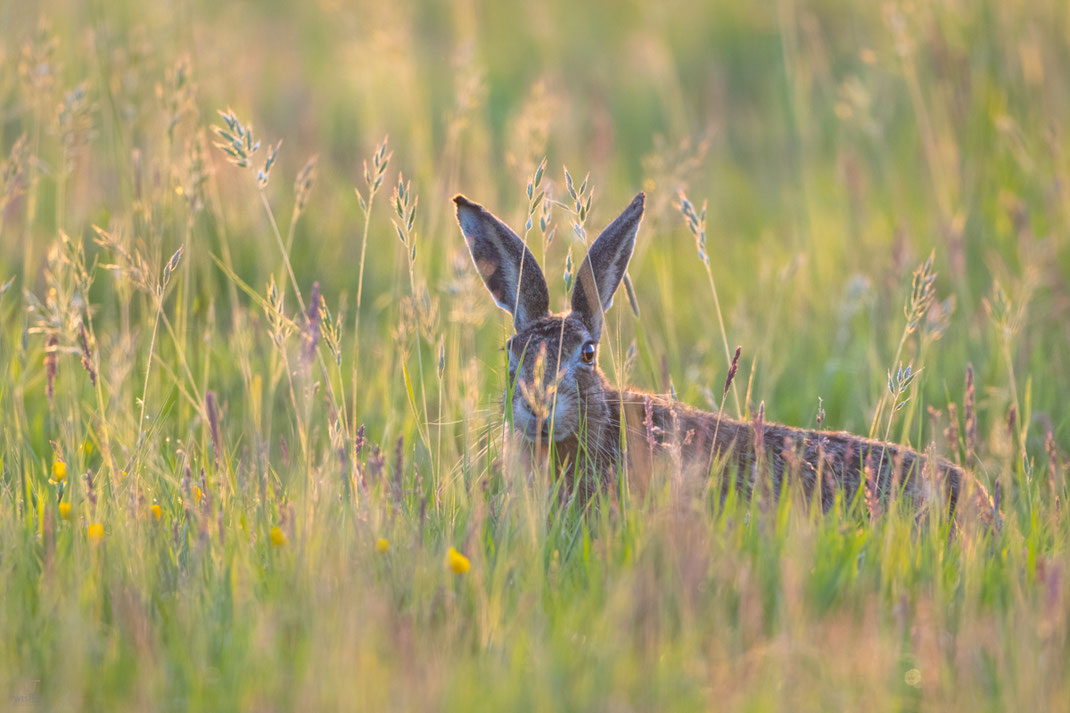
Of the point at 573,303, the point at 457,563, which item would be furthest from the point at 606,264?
the point at 457,563

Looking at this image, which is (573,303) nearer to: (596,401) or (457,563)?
(596,401)

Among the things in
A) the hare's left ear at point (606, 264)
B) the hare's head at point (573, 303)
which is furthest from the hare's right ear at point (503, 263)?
the hare's left ear at point (606, 264)

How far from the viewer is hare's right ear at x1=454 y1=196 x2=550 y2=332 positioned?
16.2 feet

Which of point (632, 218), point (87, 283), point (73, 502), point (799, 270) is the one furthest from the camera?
point (799, 270)

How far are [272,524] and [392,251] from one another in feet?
13.5

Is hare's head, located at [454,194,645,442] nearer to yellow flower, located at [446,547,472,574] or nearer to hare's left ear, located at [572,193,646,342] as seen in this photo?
hare's left ear, located at [572,193,646,342]

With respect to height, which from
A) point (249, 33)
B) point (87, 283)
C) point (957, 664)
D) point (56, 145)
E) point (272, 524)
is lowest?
point (957, 664)

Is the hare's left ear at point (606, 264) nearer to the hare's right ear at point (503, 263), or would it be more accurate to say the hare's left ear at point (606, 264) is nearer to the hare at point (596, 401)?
the hare at point (596, 401)

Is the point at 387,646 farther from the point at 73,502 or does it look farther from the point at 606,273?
the point at 606,273

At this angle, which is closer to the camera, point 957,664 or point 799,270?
point 957,664

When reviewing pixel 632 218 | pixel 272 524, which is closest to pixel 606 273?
pixel 632 218

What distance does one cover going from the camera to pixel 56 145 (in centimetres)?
760

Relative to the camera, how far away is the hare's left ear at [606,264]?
4.88 meters

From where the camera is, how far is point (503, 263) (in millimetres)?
5086
